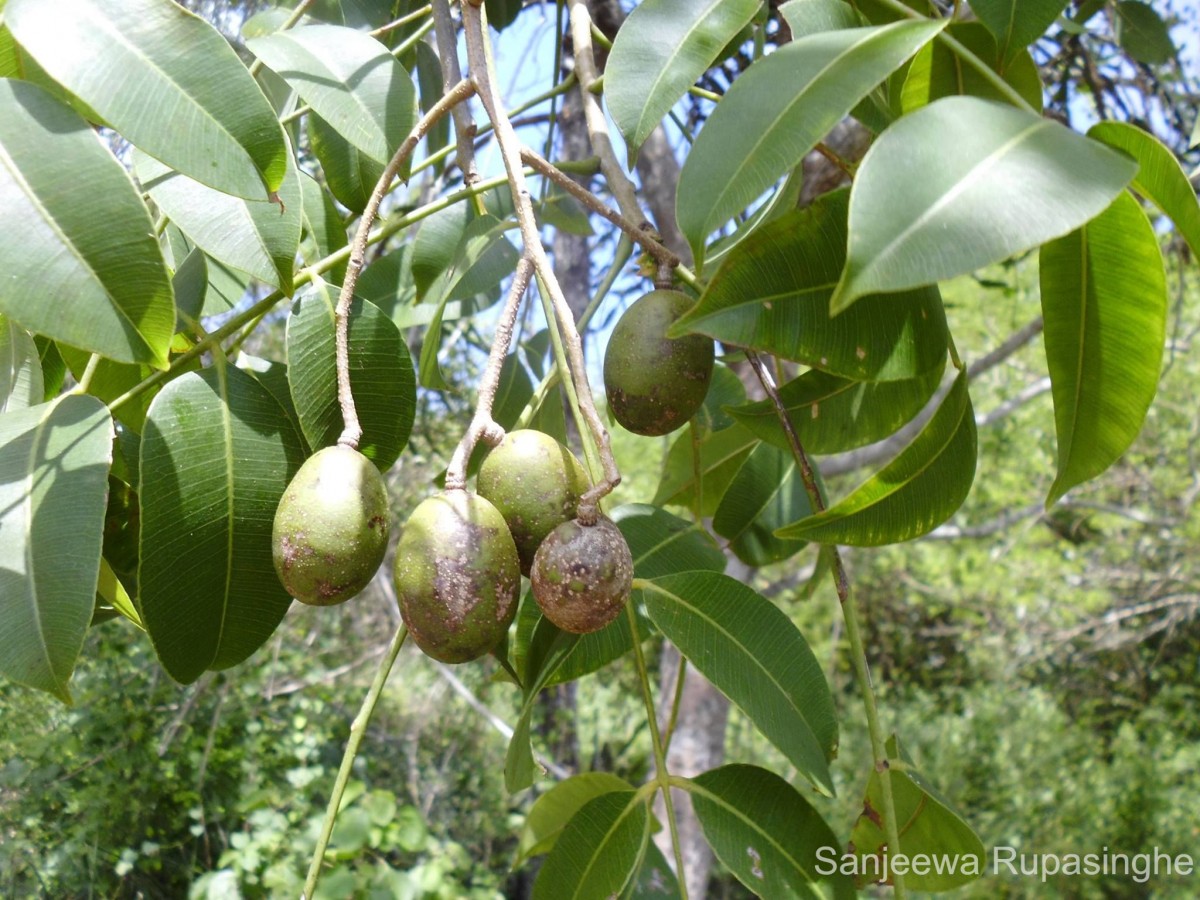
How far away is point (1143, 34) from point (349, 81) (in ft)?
5.36

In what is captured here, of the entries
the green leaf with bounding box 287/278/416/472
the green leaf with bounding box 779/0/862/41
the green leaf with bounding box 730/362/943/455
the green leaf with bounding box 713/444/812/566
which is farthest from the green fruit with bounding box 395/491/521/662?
the green leaf with bounding box 713/444/812/566

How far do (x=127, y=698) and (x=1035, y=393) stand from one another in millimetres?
3733

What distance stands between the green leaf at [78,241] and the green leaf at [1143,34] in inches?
73.1

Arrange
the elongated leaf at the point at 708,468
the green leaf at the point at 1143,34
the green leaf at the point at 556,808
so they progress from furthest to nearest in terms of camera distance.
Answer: the green leaf at the point at 1143,34
the elongated leaf at the point at 708,468
the green leaf at the point at 556,808

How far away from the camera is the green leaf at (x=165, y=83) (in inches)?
23.5

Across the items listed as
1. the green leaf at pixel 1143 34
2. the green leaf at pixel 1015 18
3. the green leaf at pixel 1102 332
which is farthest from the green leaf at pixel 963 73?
the green leaf at pixel 1143 34

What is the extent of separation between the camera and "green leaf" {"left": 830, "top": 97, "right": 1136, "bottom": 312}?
1.52ft

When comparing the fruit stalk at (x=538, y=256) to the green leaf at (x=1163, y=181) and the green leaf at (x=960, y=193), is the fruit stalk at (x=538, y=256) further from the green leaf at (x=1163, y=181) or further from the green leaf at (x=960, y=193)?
the green leaf at (x=1163, y=181)

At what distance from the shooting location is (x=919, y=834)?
0.85 metres

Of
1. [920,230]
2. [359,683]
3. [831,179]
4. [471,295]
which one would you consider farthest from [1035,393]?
[920,230]

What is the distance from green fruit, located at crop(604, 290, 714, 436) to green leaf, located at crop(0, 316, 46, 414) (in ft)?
1.44

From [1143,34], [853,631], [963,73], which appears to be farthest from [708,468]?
[1143,34]

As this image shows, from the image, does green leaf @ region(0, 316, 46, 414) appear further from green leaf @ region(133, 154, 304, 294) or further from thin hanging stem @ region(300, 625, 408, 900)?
thin hanging stem @ region(300, 625, 408, 900)

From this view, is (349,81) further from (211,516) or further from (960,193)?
(960,193)
